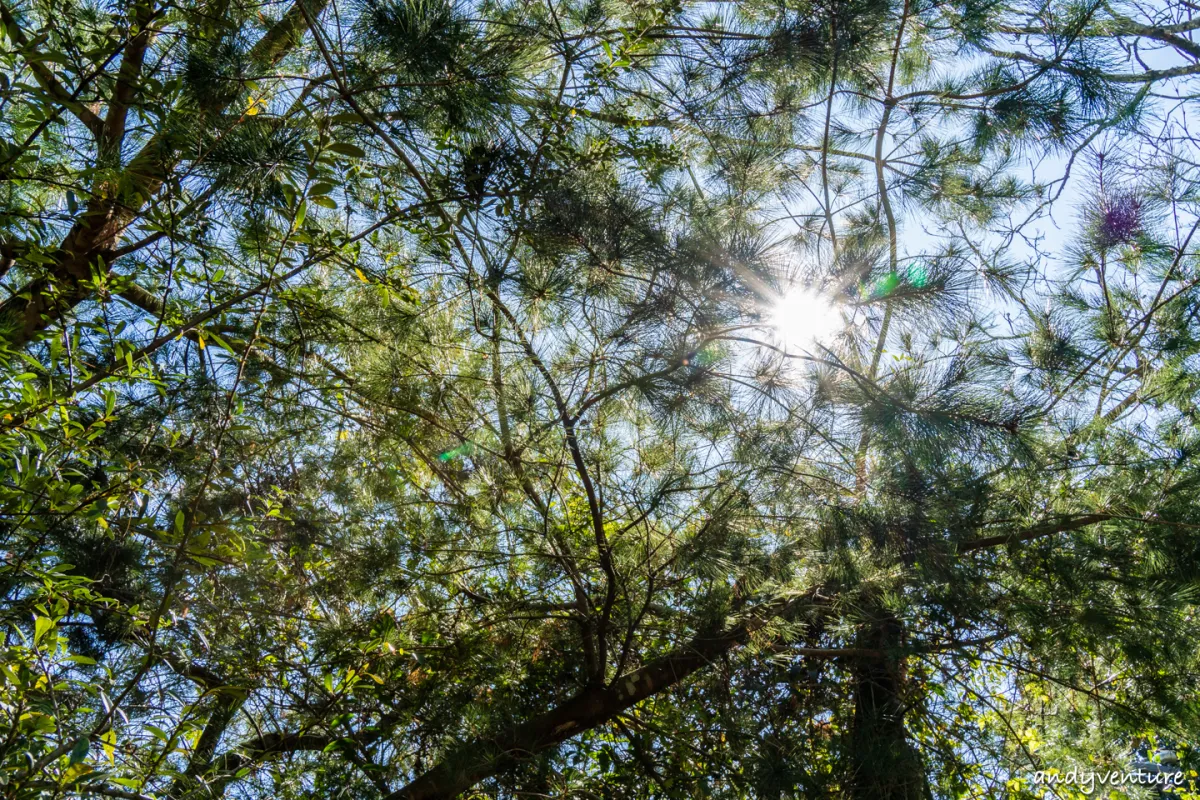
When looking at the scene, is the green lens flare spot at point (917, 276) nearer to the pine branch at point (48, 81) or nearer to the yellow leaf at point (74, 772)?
the pine branch at point (48, 81)

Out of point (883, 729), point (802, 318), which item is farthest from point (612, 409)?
point (883, 729)

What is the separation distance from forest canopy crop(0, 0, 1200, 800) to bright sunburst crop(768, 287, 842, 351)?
2 cm

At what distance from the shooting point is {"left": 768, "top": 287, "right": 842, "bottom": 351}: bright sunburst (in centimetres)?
253

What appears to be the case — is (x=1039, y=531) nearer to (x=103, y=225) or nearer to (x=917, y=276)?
(x=917, y=276)

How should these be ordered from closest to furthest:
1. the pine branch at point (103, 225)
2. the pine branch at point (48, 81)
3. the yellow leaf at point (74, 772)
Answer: the yellow leaf at point (74, 772) < the pine branch at point (48, 81) < the pine branch at point (103, 225)

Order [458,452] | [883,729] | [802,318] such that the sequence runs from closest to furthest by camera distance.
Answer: [802,318], [883,729], [458,452]

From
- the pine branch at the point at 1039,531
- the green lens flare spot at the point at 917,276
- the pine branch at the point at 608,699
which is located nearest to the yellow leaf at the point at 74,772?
the pine branch at the point at 608,699

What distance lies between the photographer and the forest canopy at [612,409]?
2.51m

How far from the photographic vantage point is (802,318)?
8.53ft

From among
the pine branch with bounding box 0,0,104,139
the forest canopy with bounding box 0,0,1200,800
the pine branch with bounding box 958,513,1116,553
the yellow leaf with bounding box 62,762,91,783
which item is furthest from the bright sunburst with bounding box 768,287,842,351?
the yellow leaf with bounding box 62,762,91,783

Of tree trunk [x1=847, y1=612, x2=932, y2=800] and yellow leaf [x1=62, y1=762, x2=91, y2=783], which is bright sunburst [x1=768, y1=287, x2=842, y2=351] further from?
yellow leaf [x1=62, y1=762, x2=91, y2=783]

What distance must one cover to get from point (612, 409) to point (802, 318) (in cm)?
78

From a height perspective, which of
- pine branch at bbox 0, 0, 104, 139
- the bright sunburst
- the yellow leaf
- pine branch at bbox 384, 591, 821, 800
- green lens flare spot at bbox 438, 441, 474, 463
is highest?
green lens flare spot at bbox 438, 441, 474, 463

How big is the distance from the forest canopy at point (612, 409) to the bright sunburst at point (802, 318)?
18 mm
